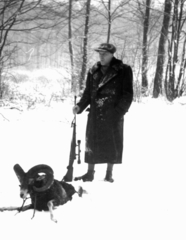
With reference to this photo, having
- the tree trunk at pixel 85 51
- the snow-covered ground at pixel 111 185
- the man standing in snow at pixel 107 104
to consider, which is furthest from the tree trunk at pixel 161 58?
the man standing in snow at pixel 107 104

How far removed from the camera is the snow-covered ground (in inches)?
94.3

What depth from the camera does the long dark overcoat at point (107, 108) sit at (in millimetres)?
3418

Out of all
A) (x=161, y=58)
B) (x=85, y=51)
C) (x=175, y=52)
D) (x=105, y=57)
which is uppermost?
(x=85, y=51)

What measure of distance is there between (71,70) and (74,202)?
1466 centimetres

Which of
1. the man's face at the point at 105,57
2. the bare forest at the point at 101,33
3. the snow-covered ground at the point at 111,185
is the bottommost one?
the snow-covered ground at the point at 111,185

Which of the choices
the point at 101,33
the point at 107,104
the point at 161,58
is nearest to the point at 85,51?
the point at 101,33

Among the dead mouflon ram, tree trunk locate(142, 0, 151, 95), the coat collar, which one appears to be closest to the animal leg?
the dead mouflon ram

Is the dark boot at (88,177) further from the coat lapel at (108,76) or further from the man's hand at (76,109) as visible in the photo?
the coat lapel at (108,76)

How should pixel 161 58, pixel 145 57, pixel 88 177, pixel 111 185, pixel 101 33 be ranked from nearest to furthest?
pixel 111 185
pixel 88 177
pixel 161 58
pixel 145 57
pixel 101 33

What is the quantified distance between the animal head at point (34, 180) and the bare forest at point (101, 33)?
297 centimetres

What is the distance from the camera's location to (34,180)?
2.54 metres

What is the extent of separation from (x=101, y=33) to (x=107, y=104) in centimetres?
1500

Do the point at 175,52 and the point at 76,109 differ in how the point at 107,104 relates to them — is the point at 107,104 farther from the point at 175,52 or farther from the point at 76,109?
the point at 175,52

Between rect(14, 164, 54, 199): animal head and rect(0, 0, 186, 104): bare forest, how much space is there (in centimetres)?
297
